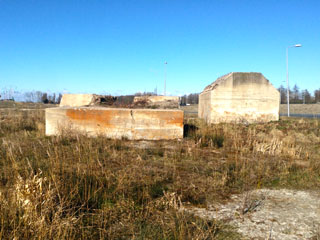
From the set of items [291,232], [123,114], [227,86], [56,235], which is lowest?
[291,232]

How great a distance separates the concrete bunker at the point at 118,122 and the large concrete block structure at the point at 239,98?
479cm

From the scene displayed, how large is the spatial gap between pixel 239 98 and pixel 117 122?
22.3ft

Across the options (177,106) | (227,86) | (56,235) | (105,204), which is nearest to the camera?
(56,235)

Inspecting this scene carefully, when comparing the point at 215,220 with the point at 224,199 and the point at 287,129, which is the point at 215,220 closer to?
the point at 224,199

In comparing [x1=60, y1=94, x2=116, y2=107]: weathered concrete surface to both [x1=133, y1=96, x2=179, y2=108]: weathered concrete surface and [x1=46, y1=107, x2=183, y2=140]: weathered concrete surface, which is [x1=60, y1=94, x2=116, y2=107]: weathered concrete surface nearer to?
[x1=133, y1=96, x2=179, y2=108]: weathered concrete surface

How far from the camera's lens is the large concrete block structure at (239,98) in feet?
36.4

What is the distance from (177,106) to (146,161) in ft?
15.1

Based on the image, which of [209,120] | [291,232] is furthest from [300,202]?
[209,120]

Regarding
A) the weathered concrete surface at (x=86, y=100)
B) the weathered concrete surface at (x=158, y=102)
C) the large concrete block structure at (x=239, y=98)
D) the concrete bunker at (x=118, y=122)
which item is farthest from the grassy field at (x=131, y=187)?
the large concrete block structure at (x=239, y=98)

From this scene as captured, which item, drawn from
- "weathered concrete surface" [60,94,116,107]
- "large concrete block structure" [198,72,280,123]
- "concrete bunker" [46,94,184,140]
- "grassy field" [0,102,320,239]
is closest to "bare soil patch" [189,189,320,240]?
"grassy field" [0,102,320,239]

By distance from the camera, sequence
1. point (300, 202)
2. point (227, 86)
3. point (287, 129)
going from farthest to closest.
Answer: point (227, 86) → point (287, 129) → point (300, 202)

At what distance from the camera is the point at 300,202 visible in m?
3.03

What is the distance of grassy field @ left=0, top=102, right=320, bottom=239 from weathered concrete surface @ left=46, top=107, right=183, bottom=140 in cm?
71

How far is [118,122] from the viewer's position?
663 centimetres
